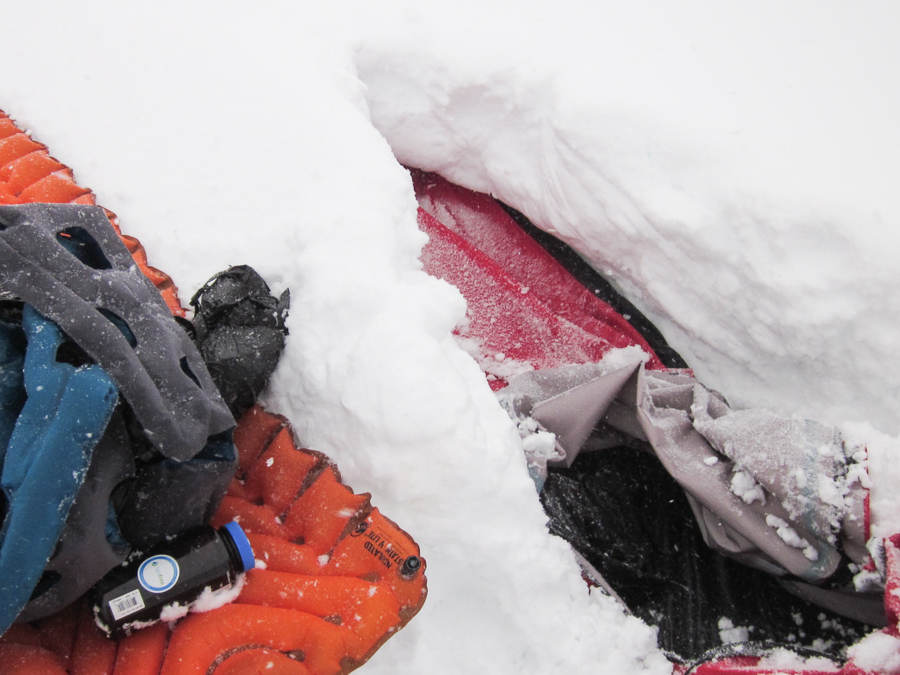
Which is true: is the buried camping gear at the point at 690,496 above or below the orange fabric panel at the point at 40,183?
below

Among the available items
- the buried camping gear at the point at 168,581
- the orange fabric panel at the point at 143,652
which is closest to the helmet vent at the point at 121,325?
the buried camping gear at the point at 168,581

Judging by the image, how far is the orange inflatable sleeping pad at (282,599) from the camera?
2.44 ft

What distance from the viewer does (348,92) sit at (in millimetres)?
1359

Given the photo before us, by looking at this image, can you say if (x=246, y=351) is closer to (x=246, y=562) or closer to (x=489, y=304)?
(x=246, y=562)

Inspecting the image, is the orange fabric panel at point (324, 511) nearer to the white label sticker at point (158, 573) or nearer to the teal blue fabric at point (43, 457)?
the white label sticker at point (158, 573)

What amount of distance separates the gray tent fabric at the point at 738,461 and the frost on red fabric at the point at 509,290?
0.24 m

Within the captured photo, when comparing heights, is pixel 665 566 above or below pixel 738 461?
below

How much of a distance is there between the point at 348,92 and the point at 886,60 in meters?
1.26

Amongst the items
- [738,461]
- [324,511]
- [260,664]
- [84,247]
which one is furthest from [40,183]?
[738,461]

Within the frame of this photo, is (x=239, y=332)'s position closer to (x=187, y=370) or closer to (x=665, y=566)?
(x=187, y=370)

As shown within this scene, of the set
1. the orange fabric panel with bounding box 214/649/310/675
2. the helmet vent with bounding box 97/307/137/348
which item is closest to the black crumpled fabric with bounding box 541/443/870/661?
the orange fabric panel with bounding box 214/649/310/675

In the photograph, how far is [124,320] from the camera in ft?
2.41

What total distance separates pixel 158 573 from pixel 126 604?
5cm

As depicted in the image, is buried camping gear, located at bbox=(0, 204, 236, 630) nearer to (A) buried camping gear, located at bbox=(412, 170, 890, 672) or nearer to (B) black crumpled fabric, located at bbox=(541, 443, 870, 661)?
(A) buried camping gear, located at bbox=(412, 170, 890, 672)
